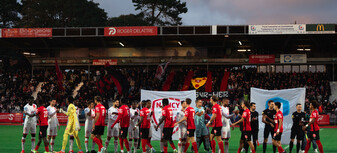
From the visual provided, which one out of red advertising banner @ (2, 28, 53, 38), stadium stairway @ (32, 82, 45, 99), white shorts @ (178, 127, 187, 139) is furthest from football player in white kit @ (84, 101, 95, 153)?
stadium stairway @ (32, 82, 45, 99)

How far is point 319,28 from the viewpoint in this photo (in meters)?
39.9

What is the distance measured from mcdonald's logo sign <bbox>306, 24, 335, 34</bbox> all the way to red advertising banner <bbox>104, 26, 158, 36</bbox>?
15.3 meters

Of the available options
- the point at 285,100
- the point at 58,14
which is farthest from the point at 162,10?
the point at 285,100

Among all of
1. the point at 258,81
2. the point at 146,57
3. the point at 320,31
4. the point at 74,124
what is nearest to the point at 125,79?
the point at 146,57

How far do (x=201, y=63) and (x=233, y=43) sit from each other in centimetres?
437

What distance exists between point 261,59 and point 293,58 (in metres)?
3.53

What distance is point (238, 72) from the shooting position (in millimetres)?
46562

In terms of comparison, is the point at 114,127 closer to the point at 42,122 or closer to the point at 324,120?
the point at 42,122

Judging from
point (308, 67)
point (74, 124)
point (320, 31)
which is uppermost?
point (320, 31)

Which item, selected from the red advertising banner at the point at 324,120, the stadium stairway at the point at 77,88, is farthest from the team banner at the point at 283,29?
the stadium stairway at the point at 77,88

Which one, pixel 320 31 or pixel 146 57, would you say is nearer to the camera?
pixel 320 31

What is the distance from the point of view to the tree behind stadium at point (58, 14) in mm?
74238

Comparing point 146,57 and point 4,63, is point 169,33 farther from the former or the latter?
point 4,63

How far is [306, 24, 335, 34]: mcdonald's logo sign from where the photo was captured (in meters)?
39.6
